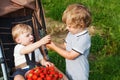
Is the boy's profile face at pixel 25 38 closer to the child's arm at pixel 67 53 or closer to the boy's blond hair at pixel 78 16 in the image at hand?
the child's arm at pixel 67 53

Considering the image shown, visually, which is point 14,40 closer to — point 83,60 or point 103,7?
point 83,60

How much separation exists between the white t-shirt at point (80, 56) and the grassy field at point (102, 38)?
50.2 inches

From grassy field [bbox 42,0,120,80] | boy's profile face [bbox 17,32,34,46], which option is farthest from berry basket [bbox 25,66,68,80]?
grassy field [bbox 42,0,120,80]

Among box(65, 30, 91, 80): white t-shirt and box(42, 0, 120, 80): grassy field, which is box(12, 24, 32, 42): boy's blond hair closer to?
box(65, 30, 91, 80): white t-shirt

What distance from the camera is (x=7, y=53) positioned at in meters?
5.47

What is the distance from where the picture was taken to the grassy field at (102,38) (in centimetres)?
671

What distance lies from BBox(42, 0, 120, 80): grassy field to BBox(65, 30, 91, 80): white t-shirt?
127 cm

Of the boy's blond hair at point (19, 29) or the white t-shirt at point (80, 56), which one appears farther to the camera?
the boy's blond hair at point (19, 29)

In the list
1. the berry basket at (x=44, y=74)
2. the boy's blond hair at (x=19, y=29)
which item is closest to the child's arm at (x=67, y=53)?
the berry basket at (x=44, y=74)

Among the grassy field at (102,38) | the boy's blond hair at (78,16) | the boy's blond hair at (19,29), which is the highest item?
the boy's blond hair at (78,16)

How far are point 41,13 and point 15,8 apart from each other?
36cm

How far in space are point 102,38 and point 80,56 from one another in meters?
2.54

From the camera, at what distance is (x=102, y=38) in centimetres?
759

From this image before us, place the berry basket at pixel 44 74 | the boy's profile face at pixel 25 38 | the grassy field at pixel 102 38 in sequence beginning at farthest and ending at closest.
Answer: the grassy field at pixel 102 38, the boy's profile face at pixel 25 38, the berry basket at pixel 44 74
